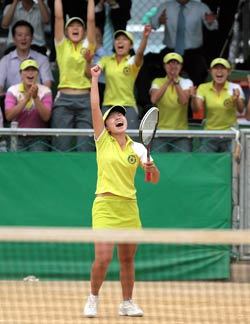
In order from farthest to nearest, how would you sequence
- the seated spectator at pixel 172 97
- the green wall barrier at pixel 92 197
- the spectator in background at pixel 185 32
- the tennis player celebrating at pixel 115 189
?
1. the spectator in background at pixel 185 32
2. the seated spectator at pixel 172 97
3. the green wall barrier at pixel 92 197
4. the tennis player celebrating at pixel 115 189

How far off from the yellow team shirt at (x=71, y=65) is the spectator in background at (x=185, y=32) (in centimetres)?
157

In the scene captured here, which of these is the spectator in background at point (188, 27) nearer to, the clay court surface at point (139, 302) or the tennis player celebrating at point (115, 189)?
the clay court surface at point (139, 302)

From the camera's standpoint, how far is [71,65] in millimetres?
13289

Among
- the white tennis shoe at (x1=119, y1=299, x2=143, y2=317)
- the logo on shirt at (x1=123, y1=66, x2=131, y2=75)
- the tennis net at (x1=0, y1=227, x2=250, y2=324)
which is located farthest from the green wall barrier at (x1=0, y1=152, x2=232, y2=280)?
the white tennis shoe at (x1=119, y1=299, x2=143, y2=317)

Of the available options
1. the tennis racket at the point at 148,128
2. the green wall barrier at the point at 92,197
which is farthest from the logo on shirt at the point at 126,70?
the tennis racket at the point at 148,128

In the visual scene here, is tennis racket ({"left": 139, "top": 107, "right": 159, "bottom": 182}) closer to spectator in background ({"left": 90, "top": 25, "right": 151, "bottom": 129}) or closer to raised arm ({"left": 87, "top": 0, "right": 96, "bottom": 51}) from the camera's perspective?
spectator in background ({"left": 90, "top": 25, "right": 151, "bottom": 129})

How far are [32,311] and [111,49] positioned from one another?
235 inches

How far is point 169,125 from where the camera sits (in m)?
13.4

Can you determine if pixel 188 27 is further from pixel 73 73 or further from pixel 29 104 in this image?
pixel 29 104

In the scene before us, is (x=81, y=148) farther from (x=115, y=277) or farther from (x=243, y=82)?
(x=243, y=82)

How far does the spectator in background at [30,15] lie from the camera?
1487 cm

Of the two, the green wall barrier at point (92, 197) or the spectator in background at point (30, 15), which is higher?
the spectator in background at point (30, 15)

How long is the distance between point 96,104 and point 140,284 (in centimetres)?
342

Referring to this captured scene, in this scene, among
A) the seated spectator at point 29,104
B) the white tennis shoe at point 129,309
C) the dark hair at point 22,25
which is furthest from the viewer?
the dark hair at point 22,25
